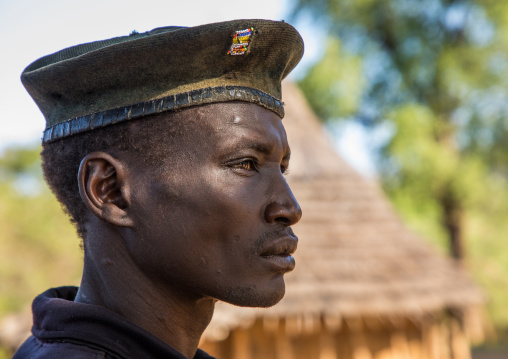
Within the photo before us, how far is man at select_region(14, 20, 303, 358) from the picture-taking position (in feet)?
4.68

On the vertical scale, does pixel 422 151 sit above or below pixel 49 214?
above

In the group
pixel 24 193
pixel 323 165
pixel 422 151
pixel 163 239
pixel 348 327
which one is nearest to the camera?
pixel 163 239

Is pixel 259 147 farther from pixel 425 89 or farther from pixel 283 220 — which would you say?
pixel 425 89

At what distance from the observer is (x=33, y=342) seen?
5.09 feet

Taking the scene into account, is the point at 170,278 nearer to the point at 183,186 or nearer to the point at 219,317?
the point at 183,186

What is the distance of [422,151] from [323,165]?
20.9 ft

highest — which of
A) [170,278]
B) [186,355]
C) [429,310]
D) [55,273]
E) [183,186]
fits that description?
[183,186]

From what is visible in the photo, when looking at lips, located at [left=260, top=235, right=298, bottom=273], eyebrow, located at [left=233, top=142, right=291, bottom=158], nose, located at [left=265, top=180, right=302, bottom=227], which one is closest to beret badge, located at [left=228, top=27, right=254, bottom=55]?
eyebrow, located at [left=233, top=142, right=291, bottom=158]

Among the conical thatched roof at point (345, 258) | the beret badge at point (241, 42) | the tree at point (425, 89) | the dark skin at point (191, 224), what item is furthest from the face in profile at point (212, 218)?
the tree at point (425, 89)

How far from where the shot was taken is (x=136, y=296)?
4.79ft

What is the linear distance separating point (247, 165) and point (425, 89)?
14756 mm

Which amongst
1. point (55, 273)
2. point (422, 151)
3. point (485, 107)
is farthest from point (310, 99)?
point (55, 273)

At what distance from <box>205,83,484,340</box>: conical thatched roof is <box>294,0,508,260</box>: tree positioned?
5.66 meters

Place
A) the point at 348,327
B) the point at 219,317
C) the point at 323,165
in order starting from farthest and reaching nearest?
the point at 323,165 → the point at 348,327 → the point at 219,317
